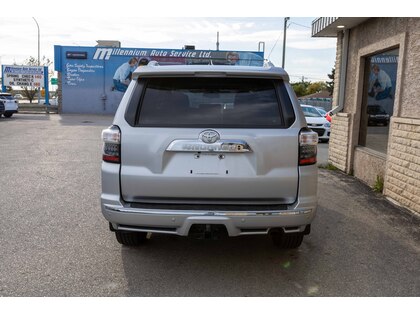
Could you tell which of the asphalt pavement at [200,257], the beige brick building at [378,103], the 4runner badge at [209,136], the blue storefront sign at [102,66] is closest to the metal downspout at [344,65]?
the beige brick building at [378,103]

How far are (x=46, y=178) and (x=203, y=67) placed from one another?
17.4 ft

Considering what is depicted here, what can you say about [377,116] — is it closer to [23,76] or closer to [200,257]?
[200,257]

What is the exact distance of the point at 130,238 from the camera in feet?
13.9

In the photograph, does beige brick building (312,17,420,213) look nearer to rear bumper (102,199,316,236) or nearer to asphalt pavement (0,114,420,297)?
asphalt pavement (0,114,420,297)

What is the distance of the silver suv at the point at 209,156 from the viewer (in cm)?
343

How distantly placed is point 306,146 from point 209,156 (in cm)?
83

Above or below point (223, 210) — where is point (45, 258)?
below

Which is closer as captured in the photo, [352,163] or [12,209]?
[12,209]

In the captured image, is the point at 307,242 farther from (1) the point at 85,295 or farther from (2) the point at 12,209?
(2) the point at 12,209

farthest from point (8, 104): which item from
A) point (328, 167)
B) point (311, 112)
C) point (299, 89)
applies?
point (299, 89)

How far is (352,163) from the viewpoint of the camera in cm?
886

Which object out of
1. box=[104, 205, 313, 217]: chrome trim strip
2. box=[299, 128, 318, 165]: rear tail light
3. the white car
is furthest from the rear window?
the white car

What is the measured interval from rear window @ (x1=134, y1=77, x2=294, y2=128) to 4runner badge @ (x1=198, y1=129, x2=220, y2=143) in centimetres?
10

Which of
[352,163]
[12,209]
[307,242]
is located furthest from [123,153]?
[352,163]
